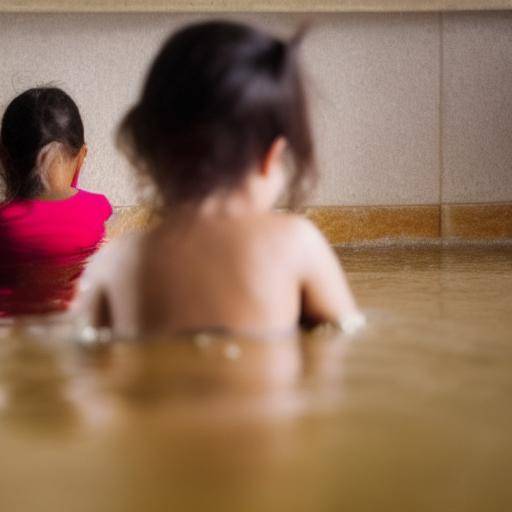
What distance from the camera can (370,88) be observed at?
306 cm

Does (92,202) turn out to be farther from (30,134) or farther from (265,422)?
(265,422)

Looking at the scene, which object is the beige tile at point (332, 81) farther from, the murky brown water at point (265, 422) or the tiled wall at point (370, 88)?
the murky brown water at point (265, 422)

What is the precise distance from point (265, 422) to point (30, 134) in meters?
1.65

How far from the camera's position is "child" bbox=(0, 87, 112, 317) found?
2291mm

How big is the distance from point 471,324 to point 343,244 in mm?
1508

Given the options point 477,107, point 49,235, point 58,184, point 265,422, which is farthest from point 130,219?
point 265,422

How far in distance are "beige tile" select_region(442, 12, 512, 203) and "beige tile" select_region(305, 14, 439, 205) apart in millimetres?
44

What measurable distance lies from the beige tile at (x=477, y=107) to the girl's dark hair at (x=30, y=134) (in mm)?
1199

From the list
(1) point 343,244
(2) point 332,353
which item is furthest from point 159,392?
(1) point 343,244

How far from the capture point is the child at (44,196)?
2.29 metres

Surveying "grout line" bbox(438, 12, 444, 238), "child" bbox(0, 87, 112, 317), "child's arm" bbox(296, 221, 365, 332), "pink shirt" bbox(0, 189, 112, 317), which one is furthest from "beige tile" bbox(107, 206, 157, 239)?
"child's arm" bbox(296, 221, 365, 332)

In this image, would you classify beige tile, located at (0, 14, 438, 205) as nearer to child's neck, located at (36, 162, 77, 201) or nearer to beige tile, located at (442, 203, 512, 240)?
beige tile, located at (442, 203, 512, 240)

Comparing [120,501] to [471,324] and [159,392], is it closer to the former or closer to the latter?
[159,392]

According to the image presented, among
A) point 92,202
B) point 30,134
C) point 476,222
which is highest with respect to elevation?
point 30,134
